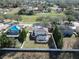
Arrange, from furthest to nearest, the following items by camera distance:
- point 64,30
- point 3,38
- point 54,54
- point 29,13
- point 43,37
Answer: point 29,13 → point 64,30 → point 43,37 → point 3,38 → point 54,54

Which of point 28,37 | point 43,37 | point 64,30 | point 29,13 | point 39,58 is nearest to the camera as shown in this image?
point 39,58

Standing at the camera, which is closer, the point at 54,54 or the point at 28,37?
the point at 54,54

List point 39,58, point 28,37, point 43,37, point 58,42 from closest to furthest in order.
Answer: point 39,58 < point 58,42 < point 43,37 < point 28,37

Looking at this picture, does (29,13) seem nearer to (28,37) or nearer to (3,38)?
(28,37)

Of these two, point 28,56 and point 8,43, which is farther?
point 8,43

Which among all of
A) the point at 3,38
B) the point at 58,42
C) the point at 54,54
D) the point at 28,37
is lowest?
the point at 28,37

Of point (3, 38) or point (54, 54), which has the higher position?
point (54, 54)

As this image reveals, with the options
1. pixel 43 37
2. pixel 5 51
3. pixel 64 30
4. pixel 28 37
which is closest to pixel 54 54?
pixel 5 51

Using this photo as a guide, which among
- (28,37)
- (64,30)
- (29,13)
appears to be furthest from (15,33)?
(29,13)

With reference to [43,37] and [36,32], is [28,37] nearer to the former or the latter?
[36,32]
